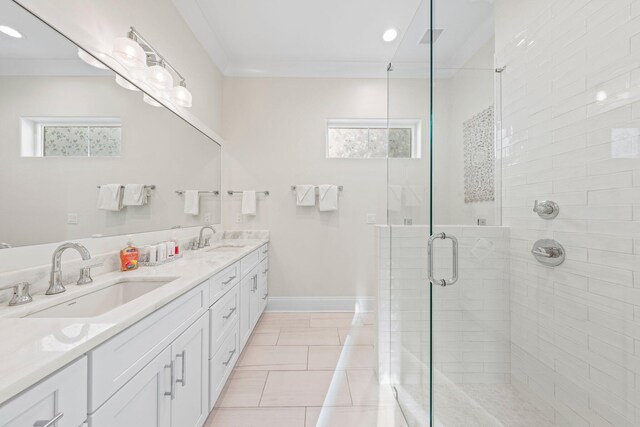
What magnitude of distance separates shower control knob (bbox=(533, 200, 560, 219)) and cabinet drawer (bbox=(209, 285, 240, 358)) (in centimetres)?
180

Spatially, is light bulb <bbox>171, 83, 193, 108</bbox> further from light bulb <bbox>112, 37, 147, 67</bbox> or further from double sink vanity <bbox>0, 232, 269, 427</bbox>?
double sink vanity <bbox>0, 232, 269, 427</bbox>

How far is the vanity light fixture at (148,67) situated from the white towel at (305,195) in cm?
133

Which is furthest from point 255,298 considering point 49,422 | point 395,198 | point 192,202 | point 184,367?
point 49,422

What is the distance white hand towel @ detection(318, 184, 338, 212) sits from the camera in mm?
2945

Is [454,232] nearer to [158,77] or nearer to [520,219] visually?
[520,219]

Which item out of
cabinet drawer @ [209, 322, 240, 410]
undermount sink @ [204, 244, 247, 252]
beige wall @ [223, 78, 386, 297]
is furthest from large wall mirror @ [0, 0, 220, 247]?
beige wall @ [223, 78, 386, 297]

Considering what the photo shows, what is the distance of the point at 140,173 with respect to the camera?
1705 millimetres

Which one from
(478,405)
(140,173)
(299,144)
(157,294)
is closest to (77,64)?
(140,173)

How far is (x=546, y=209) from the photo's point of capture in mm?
1338

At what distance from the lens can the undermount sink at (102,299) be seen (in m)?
1.02

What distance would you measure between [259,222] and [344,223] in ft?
3.20

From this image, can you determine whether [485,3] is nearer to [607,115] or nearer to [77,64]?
[607,115]

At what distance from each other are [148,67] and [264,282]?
2081 mm

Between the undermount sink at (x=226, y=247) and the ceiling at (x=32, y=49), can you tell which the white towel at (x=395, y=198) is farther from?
the ceiling at (x=32, y=49)
